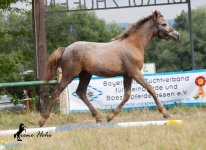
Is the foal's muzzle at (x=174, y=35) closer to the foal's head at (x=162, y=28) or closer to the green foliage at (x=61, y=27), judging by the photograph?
the foal's head at (x=162, y=28)

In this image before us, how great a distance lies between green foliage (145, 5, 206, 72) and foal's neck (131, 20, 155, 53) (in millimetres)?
52444

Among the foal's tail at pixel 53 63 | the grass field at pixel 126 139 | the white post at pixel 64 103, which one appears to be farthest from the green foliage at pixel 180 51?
the grass field at pixel 126 139

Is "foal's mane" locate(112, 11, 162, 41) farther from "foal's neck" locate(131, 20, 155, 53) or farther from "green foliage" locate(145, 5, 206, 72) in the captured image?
"green foliage" locate(145, 5, 206, 72)

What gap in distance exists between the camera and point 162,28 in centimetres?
1145

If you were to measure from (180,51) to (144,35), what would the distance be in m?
55.3

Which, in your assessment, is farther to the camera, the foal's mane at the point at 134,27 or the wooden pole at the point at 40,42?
the wooden pole at the point at 40,42

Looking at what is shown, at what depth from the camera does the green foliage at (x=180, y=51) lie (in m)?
65.1

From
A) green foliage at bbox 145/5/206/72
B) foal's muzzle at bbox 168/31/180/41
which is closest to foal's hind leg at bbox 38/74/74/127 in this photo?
foal's muzzle at bbox 168/31/180/41

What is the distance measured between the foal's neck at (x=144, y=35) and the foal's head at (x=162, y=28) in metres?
0.10

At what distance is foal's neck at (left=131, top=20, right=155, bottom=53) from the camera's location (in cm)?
1134

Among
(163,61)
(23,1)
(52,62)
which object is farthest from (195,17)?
(52,62)

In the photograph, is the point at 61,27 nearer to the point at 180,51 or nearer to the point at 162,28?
the point at 180,51

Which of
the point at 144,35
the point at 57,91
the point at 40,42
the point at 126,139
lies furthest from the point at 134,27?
the point at 126,139

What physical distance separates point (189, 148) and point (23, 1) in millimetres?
11158
